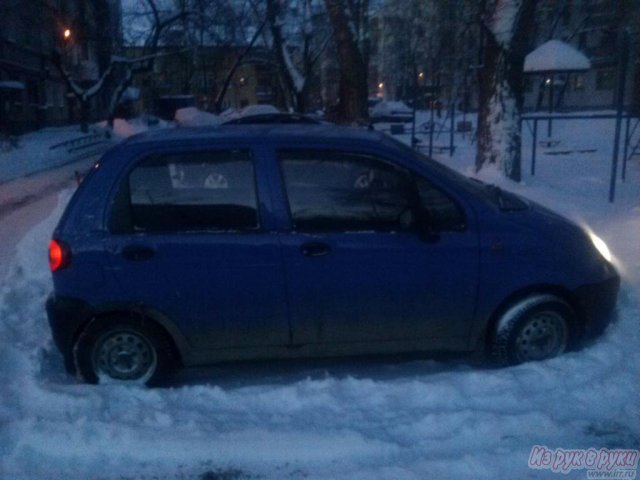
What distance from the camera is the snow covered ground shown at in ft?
13.2

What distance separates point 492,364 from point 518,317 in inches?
16.4

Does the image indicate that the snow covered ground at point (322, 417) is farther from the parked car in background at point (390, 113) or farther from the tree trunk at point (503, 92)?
the parked car in background at point (390, 113)

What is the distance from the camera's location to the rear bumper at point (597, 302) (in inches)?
204

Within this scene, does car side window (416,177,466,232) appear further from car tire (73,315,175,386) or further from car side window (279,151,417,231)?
car tire (73,315,175,386)

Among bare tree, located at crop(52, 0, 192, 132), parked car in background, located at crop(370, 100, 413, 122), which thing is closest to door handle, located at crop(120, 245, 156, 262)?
bare tree, located at crop(52, 0, 192, 132)

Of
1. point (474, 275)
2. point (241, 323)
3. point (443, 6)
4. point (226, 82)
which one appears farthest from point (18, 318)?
point (226, 82)

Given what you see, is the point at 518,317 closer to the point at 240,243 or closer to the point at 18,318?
the point at 240,243

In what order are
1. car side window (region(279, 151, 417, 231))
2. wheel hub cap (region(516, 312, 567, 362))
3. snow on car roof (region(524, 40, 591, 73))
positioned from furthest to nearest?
snow on car roof (region(524, 40, 591, 73)) < wheel hub cap (region(516, 312, 567, 362)) < car side window (region(279, 151, 417, 231))

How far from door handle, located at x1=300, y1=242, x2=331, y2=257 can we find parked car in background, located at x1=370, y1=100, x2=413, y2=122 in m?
43.2

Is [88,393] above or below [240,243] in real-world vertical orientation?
below

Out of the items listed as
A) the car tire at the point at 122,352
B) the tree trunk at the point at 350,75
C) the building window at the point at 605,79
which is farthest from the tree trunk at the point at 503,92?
the building window at the point at 605,79

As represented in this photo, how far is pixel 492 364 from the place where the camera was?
526 centimetres

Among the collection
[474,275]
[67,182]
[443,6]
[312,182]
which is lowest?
[67,182]

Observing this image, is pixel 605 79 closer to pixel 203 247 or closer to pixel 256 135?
pixel 256 135
